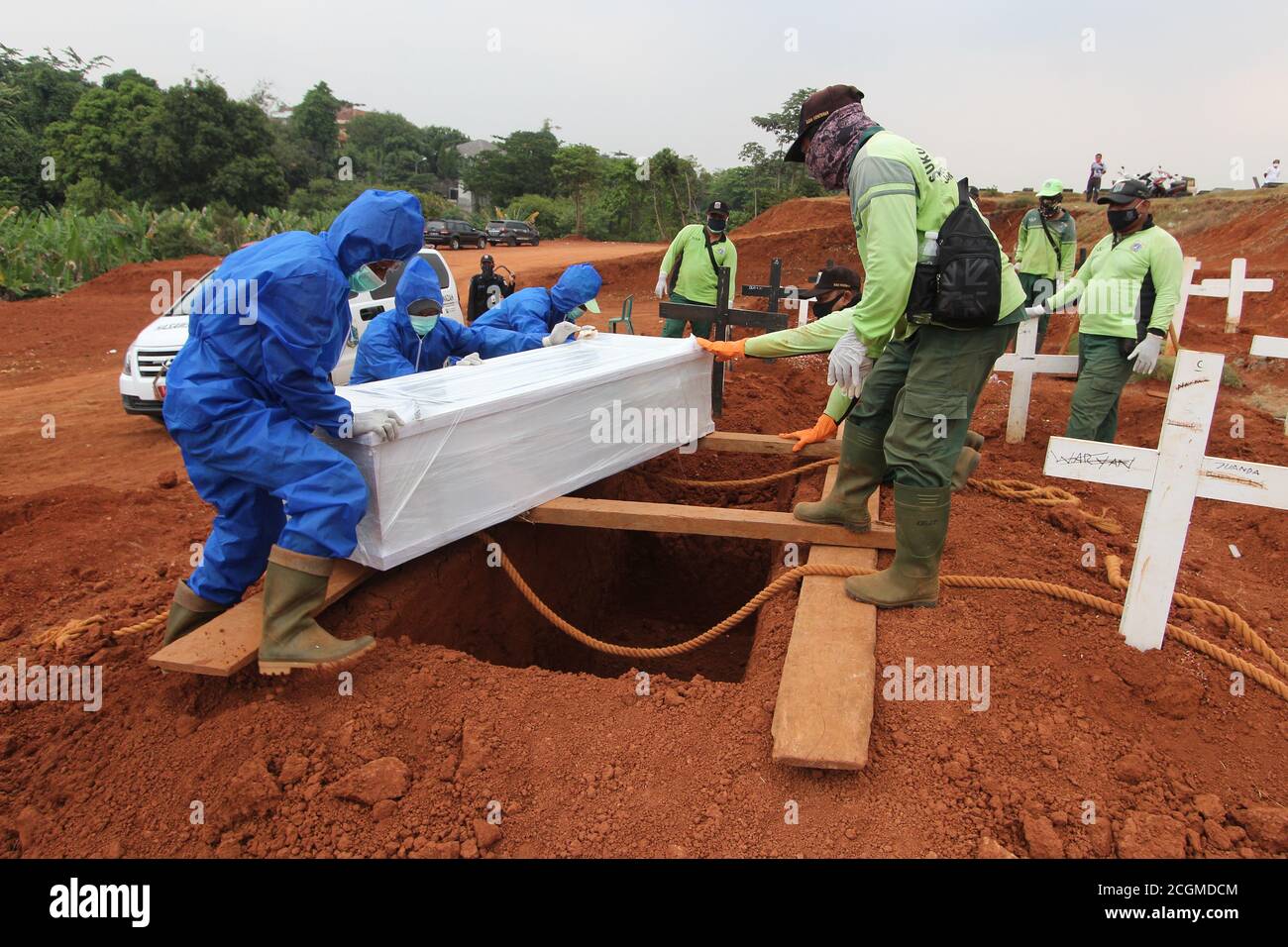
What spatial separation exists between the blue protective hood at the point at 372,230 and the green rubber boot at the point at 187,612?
4.56ft

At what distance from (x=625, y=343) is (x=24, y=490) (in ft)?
16.3

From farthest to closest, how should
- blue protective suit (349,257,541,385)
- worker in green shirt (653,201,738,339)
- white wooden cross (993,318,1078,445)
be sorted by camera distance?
1. worker in green shirt (653,201,738,339)
2. white wooden cross (993,318,1078,445)
3. blue protective suit (349,257,541,385)

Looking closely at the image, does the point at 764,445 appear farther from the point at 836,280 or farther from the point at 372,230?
the point at 372,230

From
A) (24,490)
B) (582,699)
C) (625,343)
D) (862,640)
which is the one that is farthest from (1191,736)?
(24,490)

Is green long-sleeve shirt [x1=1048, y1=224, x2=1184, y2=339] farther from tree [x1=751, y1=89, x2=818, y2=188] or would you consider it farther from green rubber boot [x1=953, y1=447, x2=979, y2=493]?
tree [x1=751, y1=89, x2=818, y2=188]

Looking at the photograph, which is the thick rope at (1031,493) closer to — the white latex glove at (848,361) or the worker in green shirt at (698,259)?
the white latex glove at (848,361)

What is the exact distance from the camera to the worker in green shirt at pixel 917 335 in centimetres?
→ 271

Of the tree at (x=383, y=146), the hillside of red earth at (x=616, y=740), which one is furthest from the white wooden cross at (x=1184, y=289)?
the tree at (x=383, y=146)

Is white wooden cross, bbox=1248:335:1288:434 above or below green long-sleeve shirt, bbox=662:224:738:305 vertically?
below

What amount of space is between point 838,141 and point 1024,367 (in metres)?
3.69

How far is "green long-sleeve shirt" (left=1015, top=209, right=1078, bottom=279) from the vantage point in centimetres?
764

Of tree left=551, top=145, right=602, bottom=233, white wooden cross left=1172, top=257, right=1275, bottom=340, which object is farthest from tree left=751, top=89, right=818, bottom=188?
white wooden cross left=1172, top=257, right=1275, bottom=340

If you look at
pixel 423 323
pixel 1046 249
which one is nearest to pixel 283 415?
pixel 423 323

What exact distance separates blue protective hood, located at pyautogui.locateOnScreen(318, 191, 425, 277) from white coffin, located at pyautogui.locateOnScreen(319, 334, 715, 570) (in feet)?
1.90
